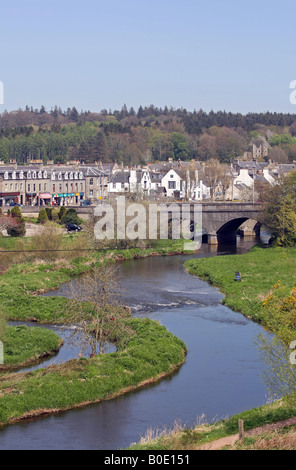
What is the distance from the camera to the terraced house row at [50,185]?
278ft

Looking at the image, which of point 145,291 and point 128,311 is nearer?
point 128,311

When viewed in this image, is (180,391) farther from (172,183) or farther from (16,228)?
(172,183)

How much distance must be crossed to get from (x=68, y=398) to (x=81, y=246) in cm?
3207

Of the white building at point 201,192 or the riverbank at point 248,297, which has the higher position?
the white building at point 201,192

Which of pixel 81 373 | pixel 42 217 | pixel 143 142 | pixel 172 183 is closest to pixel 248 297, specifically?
pixel 81 373

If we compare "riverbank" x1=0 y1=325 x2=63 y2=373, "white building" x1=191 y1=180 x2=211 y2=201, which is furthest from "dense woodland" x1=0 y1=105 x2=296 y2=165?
"riverbank" x1=0 y1=325 x2=63 y2=373

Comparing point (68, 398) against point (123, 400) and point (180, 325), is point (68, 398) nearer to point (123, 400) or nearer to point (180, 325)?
point (123, 400)

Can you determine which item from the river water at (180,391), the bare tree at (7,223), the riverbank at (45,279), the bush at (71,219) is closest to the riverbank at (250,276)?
the river water at (180,391)

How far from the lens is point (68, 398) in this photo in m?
25.9

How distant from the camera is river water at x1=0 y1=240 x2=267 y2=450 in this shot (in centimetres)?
2345

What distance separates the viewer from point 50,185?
8825 cm

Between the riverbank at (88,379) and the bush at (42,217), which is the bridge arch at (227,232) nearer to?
the bush at (42,217)

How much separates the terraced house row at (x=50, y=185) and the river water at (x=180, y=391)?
44.3 metres
